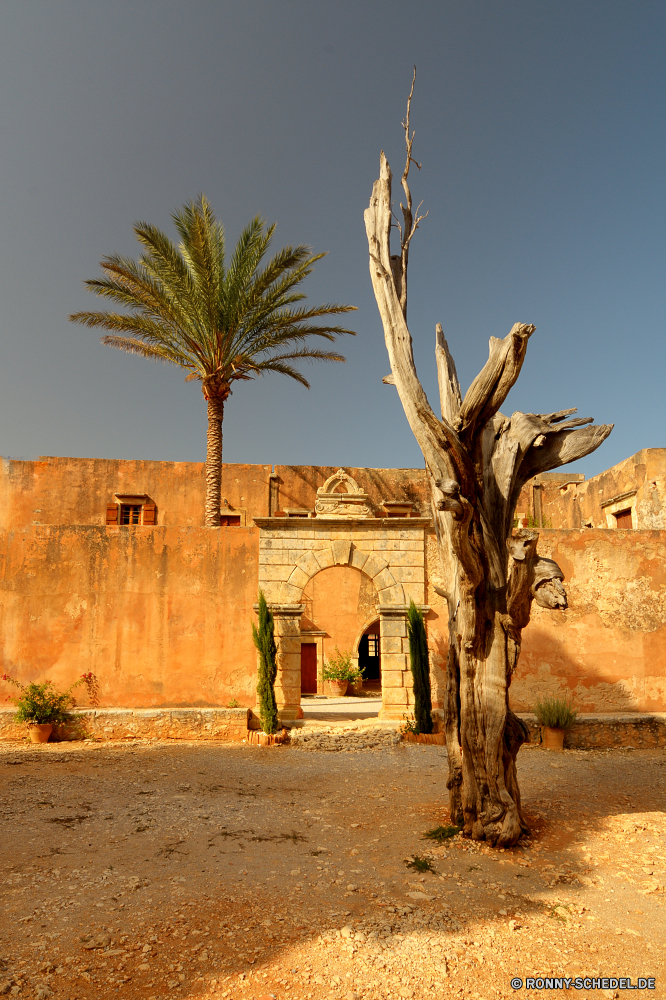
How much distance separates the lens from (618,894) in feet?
12.7

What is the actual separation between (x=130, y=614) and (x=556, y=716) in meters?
6.62

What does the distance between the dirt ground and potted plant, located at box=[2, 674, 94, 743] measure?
2.27 m

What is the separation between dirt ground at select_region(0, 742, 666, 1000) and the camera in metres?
3.00

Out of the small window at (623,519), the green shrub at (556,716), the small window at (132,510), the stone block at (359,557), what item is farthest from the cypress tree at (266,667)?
the small window at (623,519)

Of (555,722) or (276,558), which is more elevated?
(276,558)

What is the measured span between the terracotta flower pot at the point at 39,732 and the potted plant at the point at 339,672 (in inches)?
337

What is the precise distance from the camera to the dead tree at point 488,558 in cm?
453

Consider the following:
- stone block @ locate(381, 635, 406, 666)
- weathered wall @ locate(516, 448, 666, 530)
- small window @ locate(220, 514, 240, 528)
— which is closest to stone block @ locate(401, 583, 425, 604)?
stone block @ locate(381, 635, 406, 666)

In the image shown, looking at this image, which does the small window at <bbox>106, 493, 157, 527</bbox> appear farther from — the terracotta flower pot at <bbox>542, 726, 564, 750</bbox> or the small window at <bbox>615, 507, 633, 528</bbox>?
the small window at <bbox>615, 507, 633, 528</bbox>

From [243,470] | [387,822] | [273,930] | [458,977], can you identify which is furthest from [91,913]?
[243,470]

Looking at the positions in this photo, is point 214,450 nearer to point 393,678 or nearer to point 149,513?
point 149,513

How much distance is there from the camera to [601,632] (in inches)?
384

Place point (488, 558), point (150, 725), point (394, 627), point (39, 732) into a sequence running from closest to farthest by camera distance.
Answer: point (488, 558) < point (39, 732) < point (150, 725) < point (394, 627)

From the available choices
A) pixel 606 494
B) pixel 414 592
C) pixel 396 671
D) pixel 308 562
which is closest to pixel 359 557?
pixel 308 562
